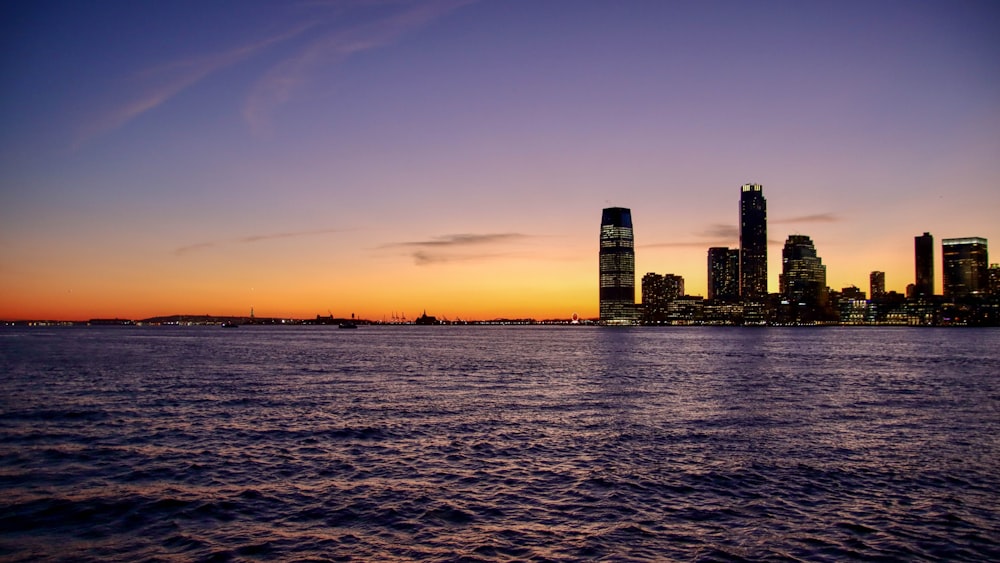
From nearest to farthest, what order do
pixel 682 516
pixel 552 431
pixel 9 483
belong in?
1. pixel 682 516
2. pixel 9 483
3. pixel 552 431

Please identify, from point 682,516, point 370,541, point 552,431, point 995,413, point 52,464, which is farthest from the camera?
point 995,413

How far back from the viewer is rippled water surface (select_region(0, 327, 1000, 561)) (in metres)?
18.7

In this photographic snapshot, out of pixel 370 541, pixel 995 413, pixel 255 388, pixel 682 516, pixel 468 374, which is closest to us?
pixel 370 541

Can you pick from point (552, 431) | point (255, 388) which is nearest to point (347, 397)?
point (255, 388)

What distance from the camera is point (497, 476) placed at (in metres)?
26.0

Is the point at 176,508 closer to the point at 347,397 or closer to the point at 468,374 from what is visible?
the point at 347,397

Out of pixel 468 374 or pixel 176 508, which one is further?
pixel 468 374

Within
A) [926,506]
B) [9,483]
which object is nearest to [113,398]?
[9,483]

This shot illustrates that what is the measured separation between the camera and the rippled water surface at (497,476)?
61.2 ft

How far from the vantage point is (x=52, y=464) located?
93.6 feet

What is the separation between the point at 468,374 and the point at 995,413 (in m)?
47.8

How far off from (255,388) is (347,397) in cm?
1202

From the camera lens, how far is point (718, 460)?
2872cm

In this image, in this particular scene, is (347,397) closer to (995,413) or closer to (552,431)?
(552,431)
